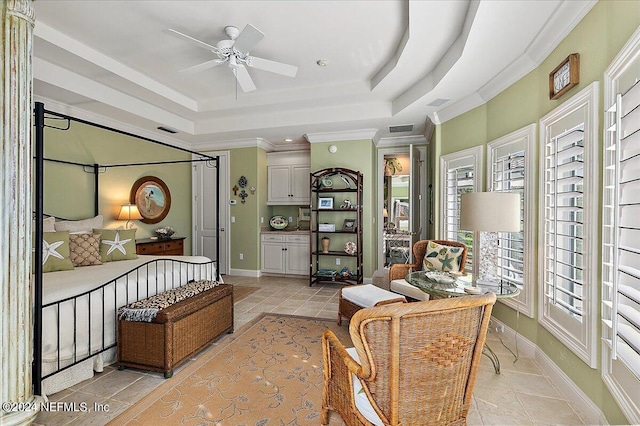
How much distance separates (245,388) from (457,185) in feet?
10.9

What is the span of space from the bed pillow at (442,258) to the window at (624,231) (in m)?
1.72

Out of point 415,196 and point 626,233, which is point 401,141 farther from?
point 626,233

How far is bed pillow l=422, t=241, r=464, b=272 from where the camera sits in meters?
3.42

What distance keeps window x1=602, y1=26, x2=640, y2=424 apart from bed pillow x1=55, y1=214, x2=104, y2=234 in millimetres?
4792

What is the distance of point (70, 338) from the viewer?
2.20 m

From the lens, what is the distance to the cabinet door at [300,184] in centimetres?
613

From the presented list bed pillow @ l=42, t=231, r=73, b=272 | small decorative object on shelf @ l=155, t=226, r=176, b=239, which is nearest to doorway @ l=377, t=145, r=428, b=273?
small decorative object on shelf @ l=155, t=226, r=176, b=239

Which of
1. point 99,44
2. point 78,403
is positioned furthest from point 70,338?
point 99,44

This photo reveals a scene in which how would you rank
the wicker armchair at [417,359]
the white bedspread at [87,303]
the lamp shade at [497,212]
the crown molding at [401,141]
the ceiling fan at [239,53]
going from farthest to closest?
the crown molding at [401,141] < the ceiling fan at [239,53] < the lamp shade at [497,212] < the white bedspread at [87,303] < the wicker armchair at [417,359]

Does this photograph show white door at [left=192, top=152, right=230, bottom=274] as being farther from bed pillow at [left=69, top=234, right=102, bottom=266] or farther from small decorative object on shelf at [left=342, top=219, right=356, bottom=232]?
bed pillow at [left=69, top=234, right=102, bottom=266]

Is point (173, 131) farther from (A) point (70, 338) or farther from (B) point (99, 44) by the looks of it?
(A) point (70, 338)

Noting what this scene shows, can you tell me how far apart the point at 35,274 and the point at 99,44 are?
102 inches

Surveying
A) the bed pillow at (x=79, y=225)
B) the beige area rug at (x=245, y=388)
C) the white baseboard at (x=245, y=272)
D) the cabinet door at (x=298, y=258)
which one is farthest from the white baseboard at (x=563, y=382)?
the bed pillow at (x=79, y=225)

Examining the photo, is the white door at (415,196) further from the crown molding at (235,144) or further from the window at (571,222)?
the crown molding at (235,144)
